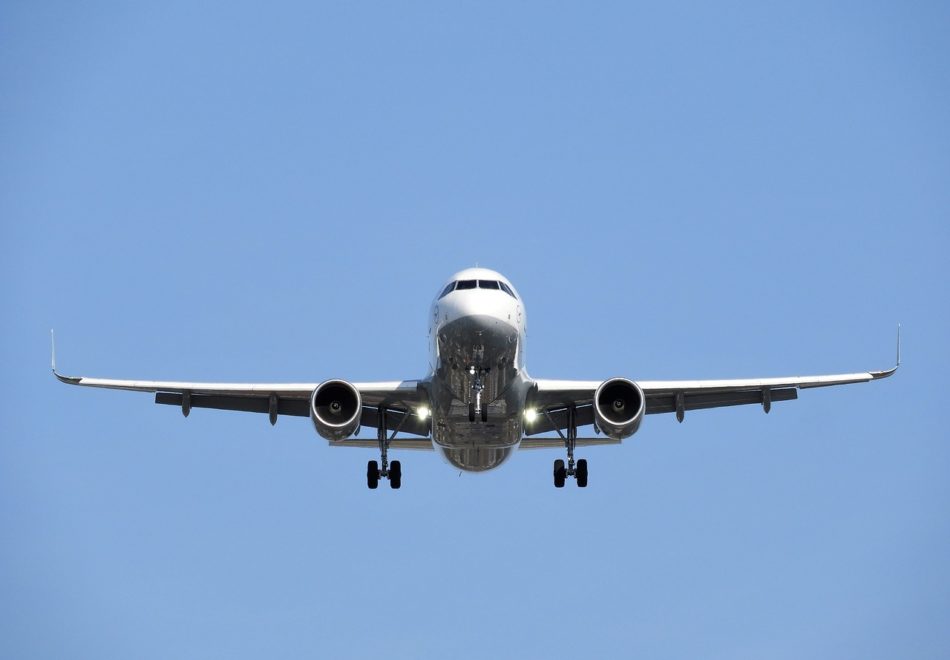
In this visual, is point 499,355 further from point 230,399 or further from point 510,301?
point 230,399

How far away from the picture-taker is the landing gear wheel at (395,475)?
35.7m

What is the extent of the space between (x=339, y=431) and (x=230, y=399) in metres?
5.71

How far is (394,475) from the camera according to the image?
35.9 metres

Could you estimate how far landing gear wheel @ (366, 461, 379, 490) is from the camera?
35656 millimetres

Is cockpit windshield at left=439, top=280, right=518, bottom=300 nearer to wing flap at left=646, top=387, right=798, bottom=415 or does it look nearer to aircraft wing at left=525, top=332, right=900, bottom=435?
aircraft wing at left=525, top=332, right=900, bottom=435

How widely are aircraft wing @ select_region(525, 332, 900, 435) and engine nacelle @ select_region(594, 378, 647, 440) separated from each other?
0.68m

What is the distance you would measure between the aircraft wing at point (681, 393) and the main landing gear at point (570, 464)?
0.33 meters

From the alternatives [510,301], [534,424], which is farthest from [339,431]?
[534,424]

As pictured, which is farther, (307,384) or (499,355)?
(307,384)

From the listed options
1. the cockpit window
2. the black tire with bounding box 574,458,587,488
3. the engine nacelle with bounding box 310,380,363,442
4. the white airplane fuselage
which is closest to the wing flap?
the black tire with bounding box 574,458,587,488

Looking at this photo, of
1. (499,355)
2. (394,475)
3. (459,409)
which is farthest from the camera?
(394,475)

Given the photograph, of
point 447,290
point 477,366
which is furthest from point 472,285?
point 477,366

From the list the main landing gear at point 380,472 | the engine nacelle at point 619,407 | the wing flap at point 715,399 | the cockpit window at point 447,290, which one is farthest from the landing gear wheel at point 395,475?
the cockpit window at point 447,290

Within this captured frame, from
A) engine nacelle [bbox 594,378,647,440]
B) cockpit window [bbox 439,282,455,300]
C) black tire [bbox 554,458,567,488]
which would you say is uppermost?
cockpit window [bbox 439,282,455,300]
